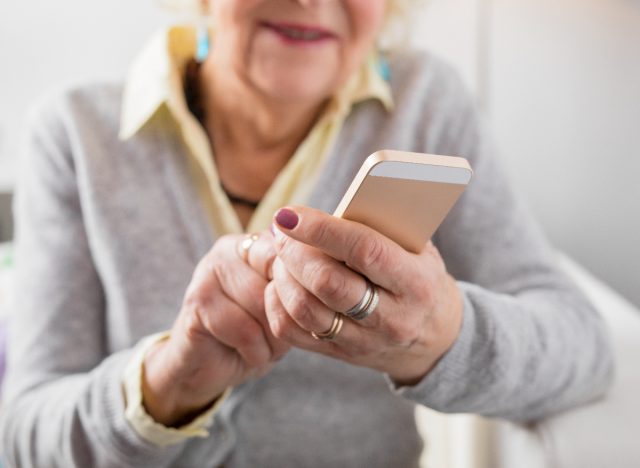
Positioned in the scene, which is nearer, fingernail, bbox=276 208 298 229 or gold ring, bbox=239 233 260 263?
fingernail, bbox=276 208 298 229

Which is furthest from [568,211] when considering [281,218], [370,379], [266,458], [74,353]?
[281,218]

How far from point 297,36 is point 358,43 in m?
0.07

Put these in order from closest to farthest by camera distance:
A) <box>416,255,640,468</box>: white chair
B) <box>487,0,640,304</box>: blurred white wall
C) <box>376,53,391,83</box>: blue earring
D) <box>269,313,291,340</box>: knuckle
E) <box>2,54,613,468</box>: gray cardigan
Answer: <box>269,313,291,340</box>: knuckle, <box>416,255,640,468</box>: white chair, <box>2,54,613,468</box>: gray cardigan, <box>376,53,391,83</box>: blue earring, <box>487,0,640,304</box>: blurred white wall

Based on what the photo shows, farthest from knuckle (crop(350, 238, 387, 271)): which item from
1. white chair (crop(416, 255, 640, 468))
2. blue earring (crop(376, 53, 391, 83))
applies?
blue earring (crop(376, 53, 391, 83))

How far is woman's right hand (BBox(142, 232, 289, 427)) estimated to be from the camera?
0.53 m

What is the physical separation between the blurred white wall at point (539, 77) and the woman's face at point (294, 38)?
588 mm

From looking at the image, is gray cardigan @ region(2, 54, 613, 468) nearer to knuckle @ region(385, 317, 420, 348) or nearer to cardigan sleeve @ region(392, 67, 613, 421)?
cardigan sleeve @ region(392, 67, 613, 421)

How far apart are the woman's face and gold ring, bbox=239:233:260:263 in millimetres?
224

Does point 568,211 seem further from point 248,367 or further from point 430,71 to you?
point 248,367

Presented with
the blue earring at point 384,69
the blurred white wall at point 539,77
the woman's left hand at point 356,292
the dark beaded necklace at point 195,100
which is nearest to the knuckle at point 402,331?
the woman's left hand at point 356,292

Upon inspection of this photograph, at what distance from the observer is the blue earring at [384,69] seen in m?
0.84

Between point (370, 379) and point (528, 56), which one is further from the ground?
point (528, 56)

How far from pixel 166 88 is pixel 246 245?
315 millimetres

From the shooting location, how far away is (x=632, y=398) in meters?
0.68
